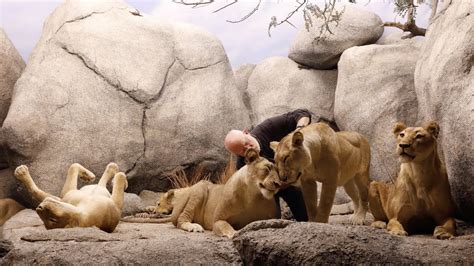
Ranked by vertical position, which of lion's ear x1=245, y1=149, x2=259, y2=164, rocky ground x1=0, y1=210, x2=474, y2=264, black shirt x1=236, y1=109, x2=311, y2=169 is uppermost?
rocky ground x1=0, y1=210, x2=474, y2=264

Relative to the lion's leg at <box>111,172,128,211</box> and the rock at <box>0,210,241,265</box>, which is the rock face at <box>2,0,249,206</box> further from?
the rock at <box>0,210,241,265</box>

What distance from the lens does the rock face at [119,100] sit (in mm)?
6793

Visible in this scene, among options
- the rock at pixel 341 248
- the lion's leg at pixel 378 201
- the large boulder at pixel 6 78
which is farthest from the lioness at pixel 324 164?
the large boulder at pixel 6 78

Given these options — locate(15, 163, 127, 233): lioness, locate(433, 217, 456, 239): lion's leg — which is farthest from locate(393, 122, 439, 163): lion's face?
locate(15, 163, 127, 233): lioness

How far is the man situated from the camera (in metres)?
4.29

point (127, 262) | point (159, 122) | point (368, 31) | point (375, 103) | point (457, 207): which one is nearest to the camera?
point (127, 262)

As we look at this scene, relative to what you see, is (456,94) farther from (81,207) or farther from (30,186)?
(30,186)

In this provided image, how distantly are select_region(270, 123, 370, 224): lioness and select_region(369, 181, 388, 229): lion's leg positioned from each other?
0.22 m

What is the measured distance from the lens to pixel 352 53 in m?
7.36

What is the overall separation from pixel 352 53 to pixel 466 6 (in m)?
2.65

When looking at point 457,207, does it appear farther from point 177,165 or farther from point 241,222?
point 177,165

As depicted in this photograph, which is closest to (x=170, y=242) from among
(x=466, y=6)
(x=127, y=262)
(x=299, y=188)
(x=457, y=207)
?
(x=127, y=262)

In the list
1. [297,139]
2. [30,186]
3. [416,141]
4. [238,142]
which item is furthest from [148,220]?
[416,141]

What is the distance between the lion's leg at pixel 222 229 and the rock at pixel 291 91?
142 inches
